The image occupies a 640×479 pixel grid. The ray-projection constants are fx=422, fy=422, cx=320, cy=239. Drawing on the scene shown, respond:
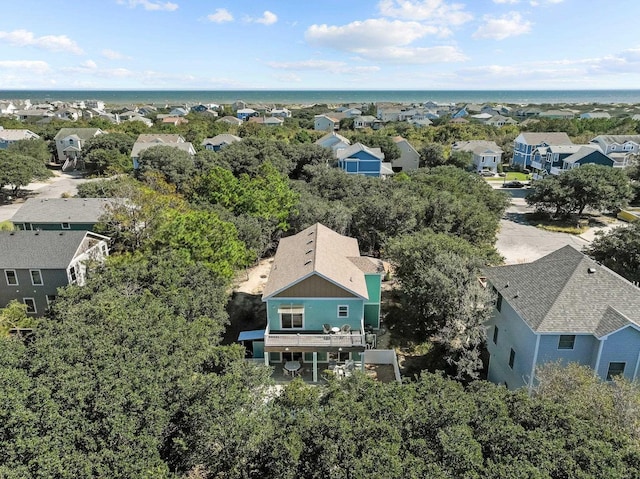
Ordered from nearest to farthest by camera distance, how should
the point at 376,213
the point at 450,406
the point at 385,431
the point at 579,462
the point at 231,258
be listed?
the point at 579,462 → the point at 385,431 → the point at 450,406 → the point at 231,258 → the point at 376,213

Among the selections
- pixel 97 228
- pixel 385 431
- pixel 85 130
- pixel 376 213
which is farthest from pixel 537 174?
pixel 85 130

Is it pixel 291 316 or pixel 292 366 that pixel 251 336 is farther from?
pixel 292 366

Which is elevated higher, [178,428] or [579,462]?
[579,462]

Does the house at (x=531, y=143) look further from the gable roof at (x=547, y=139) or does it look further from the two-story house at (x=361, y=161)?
the two-story house at (x=361, y=161)

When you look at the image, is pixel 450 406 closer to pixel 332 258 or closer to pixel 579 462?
pixel 579 462

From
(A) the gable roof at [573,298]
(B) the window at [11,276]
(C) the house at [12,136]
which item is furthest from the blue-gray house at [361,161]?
(C) the house at [12,136]

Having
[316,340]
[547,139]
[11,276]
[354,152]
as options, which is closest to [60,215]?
[11,276]
